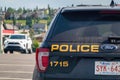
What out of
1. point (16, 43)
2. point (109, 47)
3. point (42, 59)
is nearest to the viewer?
point (109, 47)

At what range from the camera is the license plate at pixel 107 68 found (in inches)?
220

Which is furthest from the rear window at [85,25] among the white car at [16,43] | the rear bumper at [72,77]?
the white car at [16,43]

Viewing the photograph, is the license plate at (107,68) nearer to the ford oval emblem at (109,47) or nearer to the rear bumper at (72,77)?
the rear bumper at (72,77)

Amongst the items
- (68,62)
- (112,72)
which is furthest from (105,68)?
(68,62)

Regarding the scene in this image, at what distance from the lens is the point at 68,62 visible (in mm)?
5684

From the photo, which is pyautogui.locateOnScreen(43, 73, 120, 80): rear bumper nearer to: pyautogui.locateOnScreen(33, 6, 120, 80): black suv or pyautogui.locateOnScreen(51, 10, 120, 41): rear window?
pyautogui.locateOnScreen(33, 6, 120, 80): black suv

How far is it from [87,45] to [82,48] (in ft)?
0.23

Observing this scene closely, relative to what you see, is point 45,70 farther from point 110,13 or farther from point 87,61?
Result: point 110,13

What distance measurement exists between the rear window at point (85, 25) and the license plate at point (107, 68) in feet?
1.13

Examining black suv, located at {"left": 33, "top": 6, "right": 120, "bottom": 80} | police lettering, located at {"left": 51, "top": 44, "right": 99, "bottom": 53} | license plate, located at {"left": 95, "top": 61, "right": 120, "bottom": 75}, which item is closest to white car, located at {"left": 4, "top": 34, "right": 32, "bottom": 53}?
black suv, located at {"left": 33, "top": 6, "right": 120, "bottom": 80}

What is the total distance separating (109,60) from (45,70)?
2.59 ft

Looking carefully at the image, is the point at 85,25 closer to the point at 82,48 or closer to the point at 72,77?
the point at 82,48

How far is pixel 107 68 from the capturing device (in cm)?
560

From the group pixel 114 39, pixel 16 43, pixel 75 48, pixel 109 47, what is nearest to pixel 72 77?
pixel 75 48
